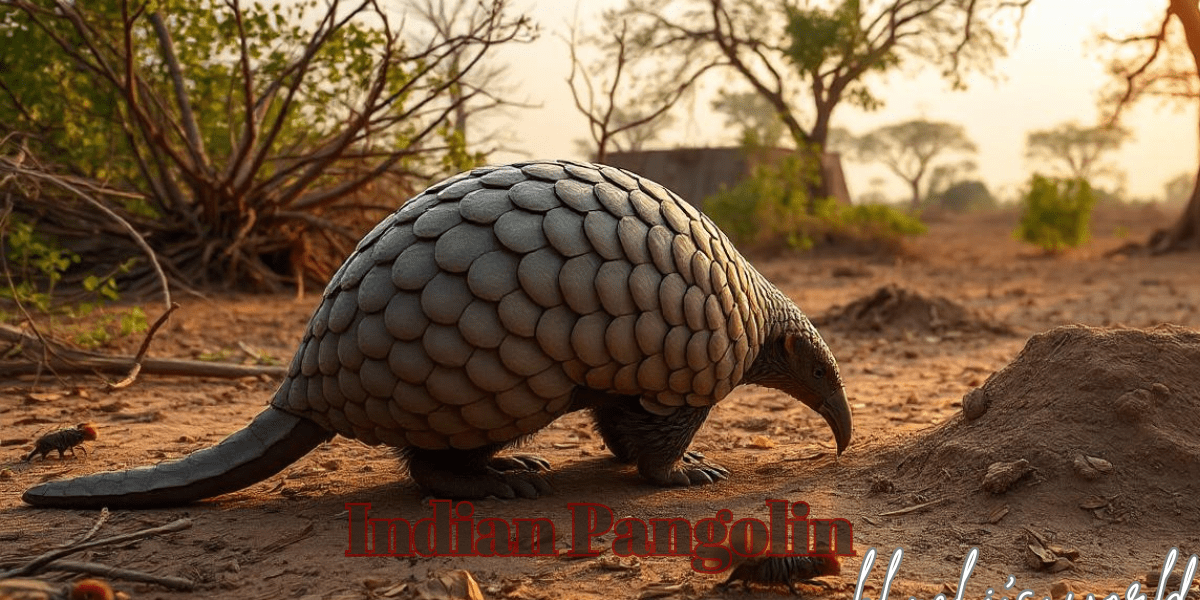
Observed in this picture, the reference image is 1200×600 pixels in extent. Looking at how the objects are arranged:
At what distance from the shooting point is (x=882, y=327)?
25.9 feet

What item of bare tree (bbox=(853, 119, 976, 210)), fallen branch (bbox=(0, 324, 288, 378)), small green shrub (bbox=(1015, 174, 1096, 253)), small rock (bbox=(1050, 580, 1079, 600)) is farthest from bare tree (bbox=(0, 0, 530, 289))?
bare tree (bbox=(853, 119, 976, 210))

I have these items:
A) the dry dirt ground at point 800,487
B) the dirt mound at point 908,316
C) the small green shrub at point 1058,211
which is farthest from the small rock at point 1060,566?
the small green shrub at point 1058,211

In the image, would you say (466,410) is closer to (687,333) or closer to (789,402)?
(687,333)

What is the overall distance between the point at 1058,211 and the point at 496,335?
649 inches

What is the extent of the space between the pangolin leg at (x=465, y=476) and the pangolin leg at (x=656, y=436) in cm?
34

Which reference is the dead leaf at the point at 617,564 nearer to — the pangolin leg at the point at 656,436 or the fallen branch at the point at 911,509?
the pangolin leg at the point at 656,436

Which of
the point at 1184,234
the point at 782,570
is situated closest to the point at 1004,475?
the point at 782,570

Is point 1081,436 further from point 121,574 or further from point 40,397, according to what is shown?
point 40,397

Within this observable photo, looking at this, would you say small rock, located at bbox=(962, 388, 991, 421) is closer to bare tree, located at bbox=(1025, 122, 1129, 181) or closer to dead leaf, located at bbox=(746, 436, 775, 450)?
dead leaf, located at bbox=(746, 436, 775, 450)

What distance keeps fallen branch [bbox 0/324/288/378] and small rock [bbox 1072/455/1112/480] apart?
439cm

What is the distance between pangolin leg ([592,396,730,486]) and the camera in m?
3.38

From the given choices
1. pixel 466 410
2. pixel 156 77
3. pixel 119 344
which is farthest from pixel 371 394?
pixel 156 77

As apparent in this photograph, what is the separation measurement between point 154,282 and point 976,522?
836 centimetres

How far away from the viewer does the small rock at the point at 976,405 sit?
3553mm
